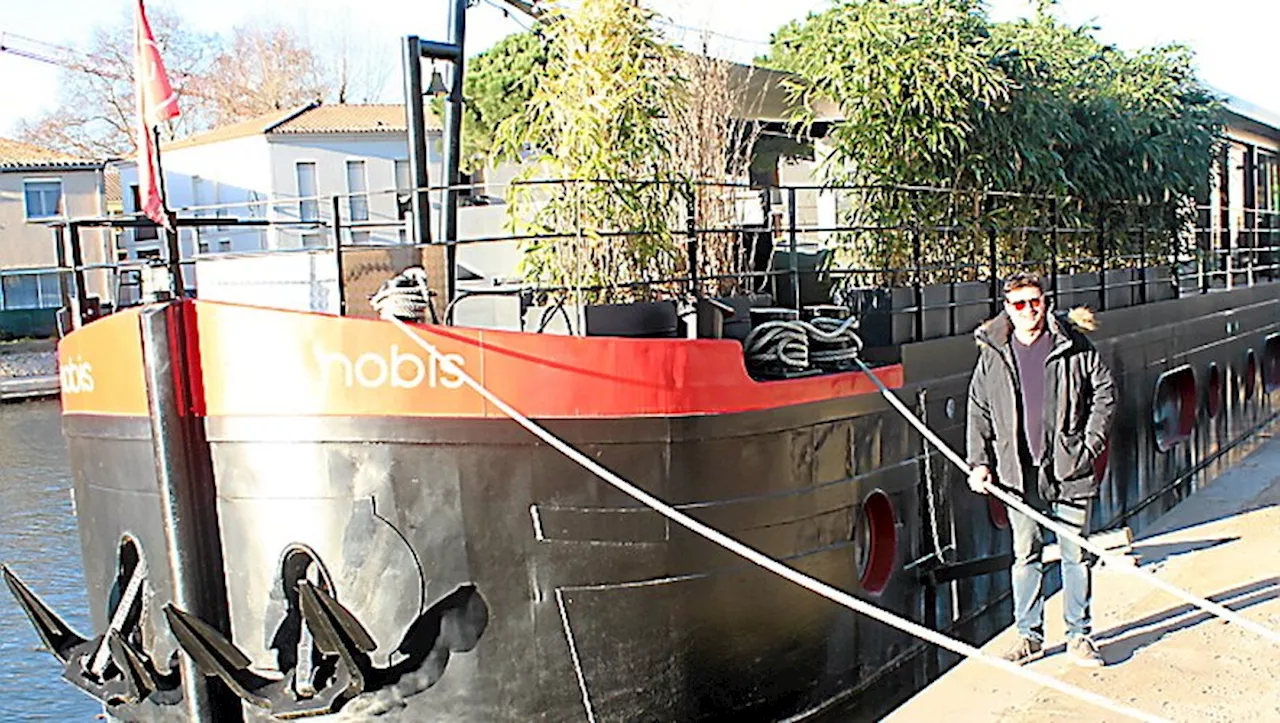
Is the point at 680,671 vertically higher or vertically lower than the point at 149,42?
lower

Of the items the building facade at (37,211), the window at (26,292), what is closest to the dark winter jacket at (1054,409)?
the building facade at (37,211)

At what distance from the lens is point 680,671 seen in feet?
17.5

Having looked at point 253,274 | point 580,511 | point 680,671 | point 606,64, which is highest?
point 606,64

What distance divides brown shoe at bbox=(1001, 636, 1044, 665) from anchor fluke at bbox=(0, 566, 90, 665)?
13.1 ft

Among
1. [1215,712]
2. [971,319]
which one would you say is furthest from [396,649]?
[971,319]

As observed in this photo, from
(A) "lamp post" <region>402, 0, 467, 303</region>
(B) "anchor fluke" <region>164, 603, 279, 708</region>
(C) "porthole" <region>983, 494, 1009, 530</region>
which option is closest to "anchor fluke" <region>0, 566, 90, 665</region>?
(B) "anchor fluke" <region>164, 603, 279, 708</region>

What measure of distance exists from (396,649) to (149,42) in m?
2.72

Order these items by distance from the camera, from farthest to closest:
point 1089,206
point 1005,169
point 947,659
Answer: point 1089,206 → point 1005,169 → point 947,659

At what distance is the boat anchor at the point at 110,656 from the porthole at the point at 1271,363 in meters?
12.7

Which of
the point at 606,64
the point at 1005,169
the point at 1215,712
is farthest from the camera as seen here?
the point at 1005,169

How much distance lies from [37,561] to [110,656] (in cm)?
836

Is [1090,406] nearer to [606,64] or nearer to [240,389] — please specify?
[606,64]

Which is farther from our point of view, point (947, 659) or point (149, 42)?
point (947, 659)

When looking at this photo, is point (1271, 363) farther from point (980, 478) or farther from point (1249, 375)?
point (980, 478)
